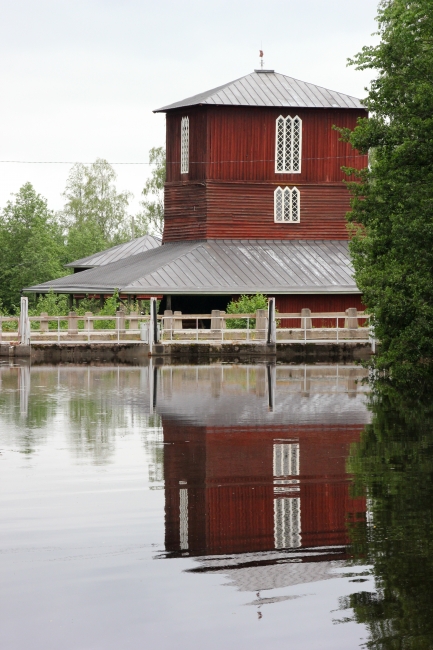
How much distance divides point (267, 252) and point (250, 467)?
1380 inches

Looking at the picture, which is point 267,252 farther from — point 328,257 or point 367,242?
point 367,242

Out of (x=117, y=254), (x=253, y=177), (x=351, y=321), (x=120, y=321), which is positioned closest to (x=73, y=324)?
Answer: (x=120, y=321)

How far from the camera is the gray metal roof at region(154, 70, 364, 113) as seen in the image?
164ft

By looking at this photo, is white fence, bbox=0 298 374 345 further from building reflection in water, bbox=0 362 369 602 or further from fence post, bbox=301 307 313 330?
building reflection in water, bbox=0 362 369 602

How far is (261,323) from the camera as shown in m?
Result: 41.5

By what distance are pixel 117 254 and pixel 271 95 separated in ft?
53.7

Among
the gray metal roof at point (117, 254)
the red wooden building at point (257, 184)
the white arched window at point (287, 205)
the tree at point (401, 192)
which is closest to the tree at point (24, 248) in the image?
the gray metal roof at point (117, 254)

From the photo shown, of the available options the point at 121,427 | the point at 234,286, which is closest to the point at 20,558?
the point at 121,427

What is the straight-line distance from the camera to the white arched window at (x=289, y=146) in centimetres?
5066

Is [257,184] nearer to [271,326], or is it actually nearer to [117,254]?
[271,326]

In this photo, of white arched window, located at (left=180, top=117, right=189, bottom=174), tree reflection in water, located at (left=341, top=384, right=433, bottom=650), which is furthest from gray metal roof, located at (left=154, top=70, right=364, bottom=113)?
tree reflection in water, located at (left=341, top=384, right=433, bottom=650)

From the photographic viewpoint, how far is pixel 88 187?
99.4 meters

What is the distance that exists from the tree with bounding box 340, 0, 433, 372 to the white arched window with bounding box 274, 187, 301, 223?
77.6 feet

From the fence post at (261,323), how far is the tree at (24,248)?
89.8 feet
